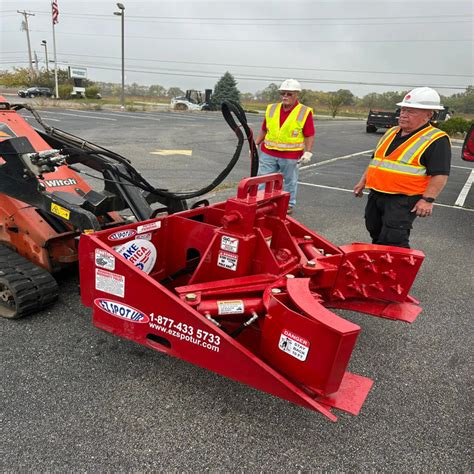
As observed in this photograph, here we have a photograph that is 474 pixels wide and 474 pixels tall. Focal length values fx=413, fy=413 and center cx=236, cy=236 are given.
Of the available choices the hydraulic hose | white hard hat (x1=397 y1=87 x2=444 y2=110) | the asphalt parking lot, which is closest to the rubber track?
the asphalt parking lot

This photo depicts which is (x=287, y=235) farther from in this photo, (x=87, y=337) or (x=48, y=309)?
(x=48, y=309)

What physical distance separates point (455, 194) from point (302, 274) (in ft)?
26.1

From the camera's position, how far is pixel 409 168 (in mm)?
3461

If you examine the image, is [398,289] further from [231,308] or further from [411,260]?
[231,308]

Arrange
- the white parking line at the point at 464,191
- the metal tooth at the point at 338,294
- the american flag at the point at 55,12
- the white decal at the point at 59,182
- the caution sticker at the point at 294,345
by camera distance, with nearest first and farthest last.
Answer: the caution sticker at the point at 294,345, the metal tooth at the point at 338,294, the white decal at the point at 59,182, the white parking line at the point at 464,191, the american flag at the point at 55,12

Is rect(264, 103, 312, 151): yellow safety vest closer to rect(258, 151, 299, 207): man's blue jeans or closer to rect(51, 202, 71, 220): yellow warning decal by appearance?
rect(258, 151, 299, 207): man's blue jeans

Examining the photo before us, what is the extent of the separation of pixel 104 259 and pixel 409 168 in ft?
8.36

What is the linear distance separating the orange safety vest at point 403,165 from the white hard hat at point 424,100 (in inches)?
8.1

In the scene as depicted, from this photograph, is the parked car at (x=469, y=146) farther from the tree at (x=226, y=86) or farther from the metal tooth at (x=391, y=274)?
the tree at (x=226, y=86)

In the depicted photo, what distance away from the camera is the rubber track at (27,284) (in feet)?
9.68

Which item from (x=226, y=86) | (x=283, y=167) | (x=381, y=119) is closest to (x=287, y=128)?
(x=283, y=167)

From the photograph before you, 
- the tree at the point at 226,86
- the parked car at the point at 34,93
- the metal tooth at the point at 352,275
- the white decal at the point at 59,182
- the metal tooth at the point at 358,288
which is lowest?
the parked car at the point at 34,93

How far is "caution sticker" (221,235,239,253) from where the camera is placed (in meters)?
2.65

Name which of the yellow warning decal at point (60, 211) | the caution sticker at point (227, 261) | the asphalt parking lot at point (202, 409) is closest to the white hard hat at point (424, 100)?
the asphalt parking lot at point (202, 409)
